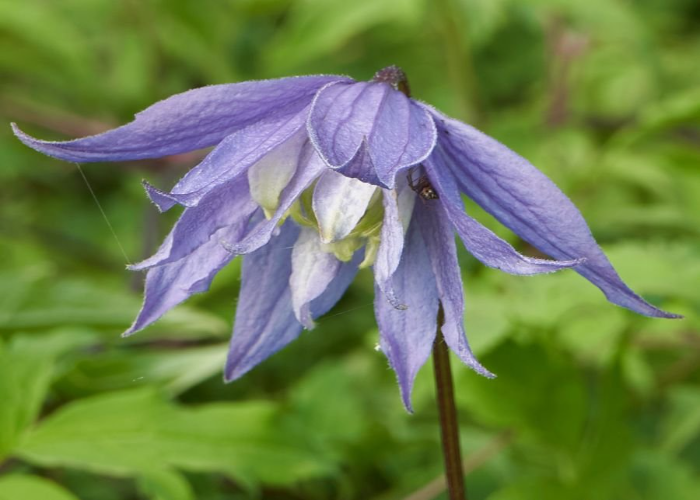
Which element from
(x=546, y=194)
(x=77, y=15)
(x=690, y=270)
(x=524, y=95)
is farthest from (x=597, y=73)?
(x=546, y=194)

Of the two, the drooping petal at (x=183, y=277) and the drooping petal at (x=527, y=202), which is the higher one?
the drooping petal at (x=527, y=202)

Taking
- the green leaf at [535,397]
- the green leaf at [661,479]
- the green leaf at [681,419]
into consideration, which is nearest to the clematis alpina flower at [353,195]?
the green leaf at [535,397]

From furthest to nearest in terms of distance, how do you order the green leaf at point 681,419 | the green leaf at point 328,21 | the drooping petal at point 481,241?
the green leaf at point 328,21
the green leaf at point 681,419
the drooping petal at point 481,241

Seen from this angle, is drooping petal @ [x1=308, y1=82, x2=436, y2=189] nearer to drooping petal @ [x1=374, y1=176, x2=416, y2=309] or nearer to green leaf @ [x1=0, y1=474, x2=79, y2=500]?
drooping petal @ [x1=374, y1=176, x2=416, y2=309]

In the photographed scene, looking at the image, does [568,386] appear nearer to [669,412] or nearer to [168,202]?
[669,412]

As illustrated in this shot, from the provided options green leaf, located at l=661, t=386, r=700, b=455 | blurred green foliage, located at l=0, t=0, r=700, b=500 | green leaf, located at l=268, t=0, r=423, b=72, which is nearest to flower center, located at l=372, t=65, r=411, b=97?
blurred green foliage, located at l=0, t=0, r=700, b=500

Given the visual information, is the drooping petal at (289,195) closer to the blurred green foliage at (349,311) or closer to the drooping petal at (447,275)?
the drooping petal at (447,275)
